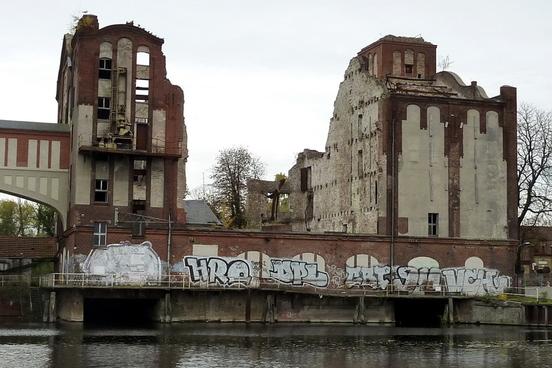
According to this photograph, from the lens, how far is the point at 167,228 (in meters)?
60.1

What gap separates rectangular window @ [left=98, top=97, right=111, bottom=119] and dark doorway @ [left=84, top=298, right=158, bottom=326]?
40.1 ft

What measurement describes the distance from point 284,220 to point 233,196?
10374mm

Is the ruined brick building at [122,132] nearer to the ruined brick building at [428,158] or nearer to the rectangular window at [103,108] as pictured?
the rectangular window at [103,108]

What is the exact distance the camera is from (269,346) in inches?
1773

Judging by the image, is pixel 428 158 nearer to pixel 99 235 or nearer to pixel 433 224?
pixel 433 224

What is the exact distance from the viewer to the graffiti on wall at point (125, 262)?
5909 cm

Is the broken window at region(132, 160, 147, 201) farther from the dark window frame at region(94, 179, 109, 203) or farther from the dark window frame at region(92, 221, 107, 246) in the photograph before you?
the dark window frame at region(92, 221, 107, 246)

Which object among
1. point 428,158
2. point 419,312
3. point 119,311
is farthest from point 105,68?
point 419,312

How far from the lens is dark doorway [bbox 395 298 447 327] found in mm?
62906

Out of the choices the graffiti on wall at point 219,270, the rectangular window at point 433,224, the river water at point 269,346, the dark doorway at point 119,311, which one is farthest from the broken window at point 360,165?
the dark doorway at point 119,311

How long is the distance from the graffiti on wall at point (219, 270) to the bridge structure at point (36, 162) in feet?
35.1

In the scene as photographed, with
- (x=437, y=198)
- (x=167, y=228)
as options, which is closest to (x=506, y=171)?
(x=437, y=198)

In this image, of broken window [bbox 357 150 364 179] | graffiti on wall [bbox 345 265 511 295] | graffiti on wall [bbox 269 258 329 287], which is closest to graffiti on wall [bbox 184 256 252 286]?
graffiti on wall [bbox 269 258 329 287]

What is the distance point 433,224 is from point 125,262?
2243cm
